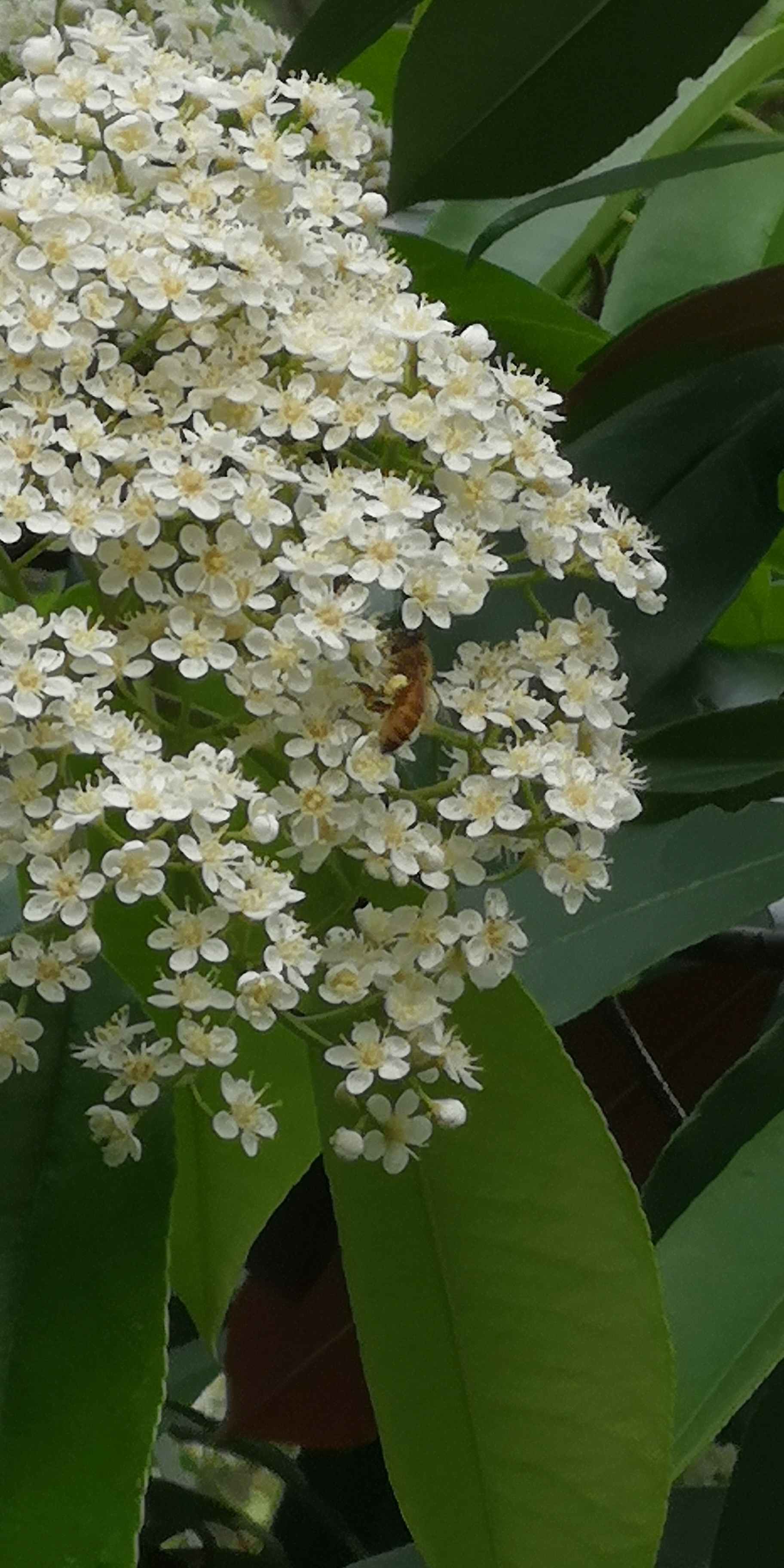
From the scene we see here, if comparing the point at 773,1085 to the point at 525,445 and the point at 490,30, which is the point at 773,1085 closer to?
the point at 525,445

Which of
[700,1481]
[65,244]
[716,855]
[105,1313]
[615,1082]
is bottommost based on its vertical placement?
[700,1481]

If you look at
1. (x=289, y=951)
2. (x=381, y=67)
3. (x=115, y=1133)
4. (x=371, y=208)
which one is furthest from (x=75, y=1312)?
(x=381, y=67)

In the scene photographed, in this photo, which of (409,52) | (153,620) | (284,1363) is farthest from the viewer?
(284,1363)

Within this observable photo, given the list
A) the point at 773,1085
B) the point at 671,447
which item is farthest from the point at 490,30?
the point at 773,1085

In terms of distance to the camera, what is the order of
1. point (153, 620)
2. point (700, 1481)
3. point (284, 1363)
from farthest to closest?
point (700, 1481) → point (284, 1363) → point (153, 620)

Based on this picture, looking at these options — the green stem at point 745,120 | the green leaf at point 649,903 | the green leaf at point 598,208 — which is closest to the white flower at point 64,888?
the green leaf at point 649,903

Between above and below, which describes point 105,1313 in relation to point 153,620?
below
